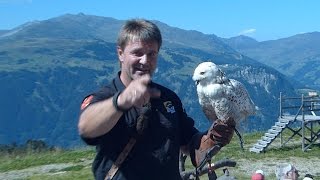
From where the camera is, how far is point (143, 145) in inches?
142

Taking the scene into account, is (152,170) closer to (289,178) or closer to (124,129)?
(124,129)

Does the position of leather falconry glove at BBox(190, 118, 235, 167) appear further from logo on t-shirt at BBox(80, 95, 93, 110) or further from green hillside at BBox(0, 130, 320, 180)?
green hillside at BBox(0, 130, 320, 180)

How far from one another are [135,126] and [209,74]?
0.64m

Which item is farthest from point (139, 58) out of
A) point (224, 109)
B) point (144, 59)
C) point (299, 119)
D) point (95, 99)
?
point (299, 119)

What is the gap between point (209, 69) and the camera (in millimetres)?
3865

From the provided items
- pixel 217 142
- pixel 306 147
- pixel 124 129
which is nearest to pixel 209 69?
pixel 217 142

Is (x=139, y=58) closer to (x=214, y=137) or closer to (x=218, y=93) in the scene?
(x=218, y=93)

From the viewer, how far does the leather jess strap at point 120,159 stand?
3.56 meters

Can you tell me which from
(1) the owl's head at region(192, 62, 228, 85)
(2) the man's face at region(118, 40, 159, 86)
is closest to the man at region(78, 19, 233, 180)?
(2) the man's face at region(118, 40, 159, 86)

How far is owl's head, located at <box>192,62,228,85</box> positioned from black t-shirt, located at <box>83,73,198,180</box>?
291mm

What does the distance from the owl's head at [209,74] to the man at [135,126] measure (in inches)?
10.1

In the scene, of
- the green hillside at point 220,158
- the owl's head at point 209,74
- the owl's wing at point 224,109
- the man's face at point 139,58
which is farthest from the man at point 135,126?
the green hillside at point 220,158

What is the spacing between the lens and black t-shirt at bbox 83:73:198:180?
3562 mm

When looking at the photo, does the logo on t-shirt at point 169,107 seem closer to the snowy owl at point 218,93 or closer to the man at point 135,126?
the man at point 135,126
